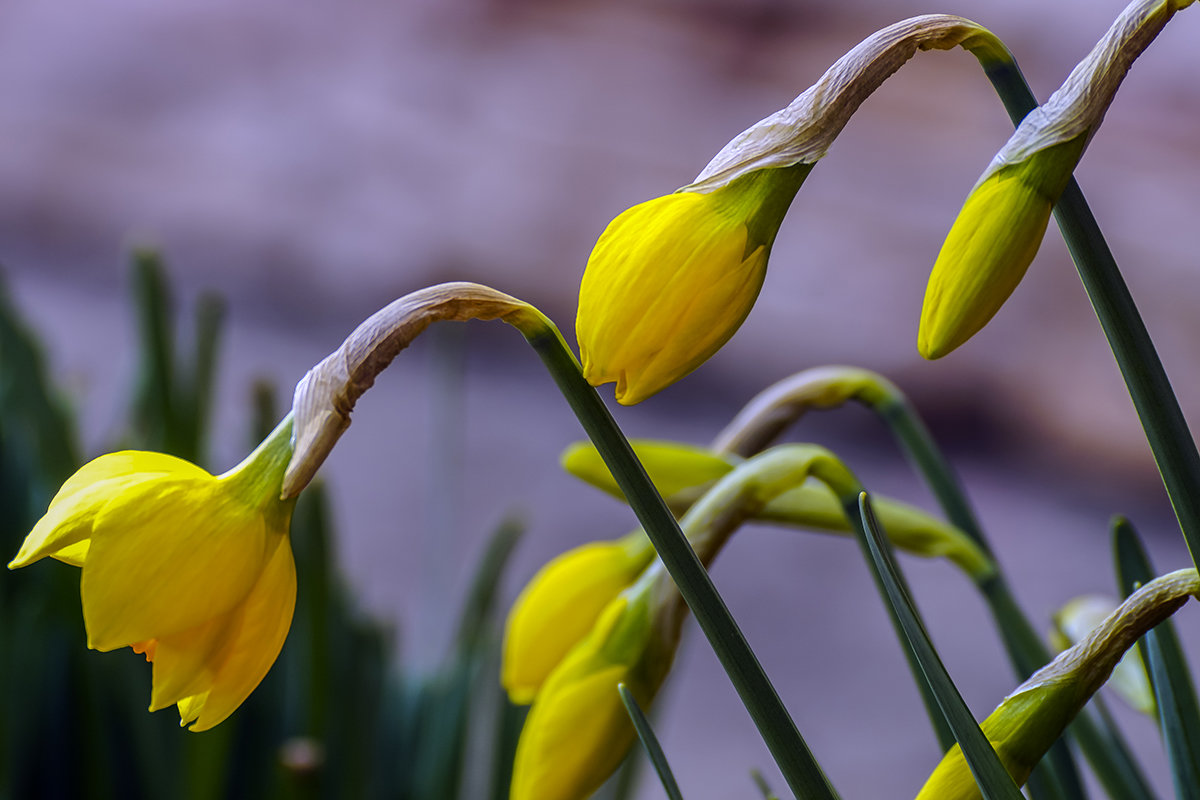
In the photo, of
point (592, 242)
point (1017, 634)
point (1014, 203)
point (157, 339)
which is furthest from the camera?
point (592, 242)

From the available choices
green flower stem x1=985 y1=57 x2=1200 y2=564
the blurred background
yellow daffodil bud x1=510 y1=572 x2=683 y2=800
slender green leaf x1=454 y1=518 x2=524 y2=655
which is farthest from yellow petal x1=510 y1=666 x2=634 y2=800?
the blurred background

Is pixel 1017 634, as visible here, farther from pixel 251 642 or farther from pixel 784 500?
pixel 251 642

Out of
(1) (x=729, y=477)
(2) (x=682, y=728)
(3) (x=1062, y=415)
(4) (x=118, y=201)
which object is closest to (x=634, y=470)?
(1) (x=729, y=477)

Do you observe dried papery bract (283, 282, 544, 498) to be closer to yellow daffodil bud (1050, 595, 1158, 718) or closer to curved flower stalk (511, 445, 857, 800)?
curved flower stalk (511, 445, 857, 800)

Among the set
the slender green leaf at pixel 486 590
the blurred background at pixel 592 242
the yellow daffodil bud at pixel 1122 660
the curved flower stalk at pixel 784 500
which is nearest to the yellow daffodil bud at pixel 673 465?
the curved flower stalk at pixel 784 500

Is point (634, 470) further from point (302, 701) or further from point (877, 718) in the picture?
point (877, 718)

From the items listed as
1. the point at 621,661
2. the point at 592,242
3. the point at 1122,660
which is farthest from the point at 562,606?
the point at 592,242
